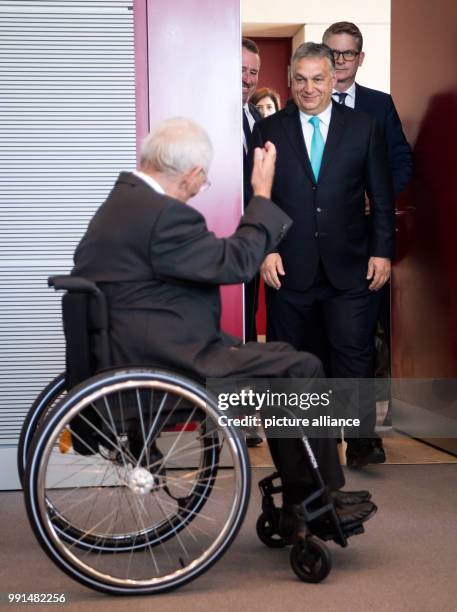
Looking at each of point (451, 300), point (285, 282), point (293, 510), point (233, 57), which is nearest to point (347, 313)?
point (285, 282)

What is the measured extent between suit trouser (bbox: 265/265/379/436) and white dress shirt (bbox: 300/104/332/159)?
1.45ft

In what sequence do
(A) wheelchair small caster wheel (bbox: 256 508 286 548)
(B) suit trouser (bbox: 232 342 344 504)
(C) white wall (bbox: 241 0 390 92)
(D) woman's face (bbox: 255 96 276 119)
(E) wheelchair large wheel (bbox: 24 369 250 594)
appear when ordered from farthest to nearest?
1. (C) white wall (bbox: 241 0 390 92)
2. (D) woman's face (bbox: 255 96 276 119)
3. (A) wheelchair small caster wheel (bbox: 256 508 286 548)
4. (B) suit trouser (bbox: 232 342 344 504)
5. (E) wheelchair large wheel (bbox: 24 369 250 594)

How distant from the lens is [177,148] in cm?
240

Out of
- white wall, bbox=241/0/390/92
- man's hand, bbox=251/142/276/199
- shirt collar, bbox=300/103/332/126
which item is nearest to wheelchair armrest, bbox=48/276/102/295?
man's hand, bbox=251/142/276/199

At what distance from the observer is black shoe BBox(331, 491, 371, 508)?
251 centimetres

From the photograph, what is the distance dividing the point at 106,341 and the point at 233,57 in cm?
159

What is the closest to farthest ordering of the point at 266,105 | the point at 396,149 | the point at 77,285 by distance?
the point at 77,285
the point at 396,149
the point at 266,105

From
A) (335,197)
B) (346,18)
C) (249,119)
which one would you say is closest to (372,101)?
(249,119)

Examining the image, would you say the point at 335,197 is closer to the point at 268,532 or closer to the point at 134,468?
the point at 268,532

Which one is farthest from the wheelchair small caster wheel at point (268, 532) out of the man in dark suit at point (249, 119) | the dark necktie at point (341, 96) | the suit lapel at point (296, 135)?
the dark necktie at point (341, 96)

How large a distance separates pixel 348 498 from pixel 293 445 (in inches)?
9.2

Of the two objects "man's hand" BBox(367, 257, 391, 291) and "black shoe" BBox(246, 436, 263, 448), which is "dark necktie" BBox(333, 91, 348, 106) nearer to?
"man's hand" BBox(367, 257, 391, 291)

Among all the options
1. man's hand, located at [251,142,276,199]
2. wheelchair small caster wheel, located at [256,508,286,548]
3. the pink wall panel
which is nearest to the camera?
man's hand, located at [251,142,276,199]

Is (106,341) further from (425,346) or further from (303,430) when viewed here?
(425,346)
